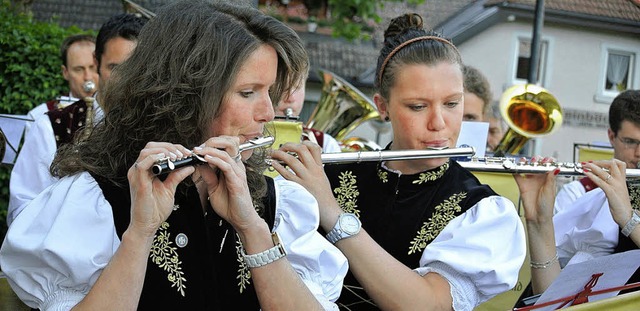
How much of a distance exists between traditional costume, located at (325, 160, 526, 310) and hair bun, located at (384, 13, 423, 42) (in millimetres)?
529

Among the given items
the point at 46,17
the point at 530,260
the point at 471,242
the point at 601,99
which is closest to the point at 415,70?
the point at 471,242

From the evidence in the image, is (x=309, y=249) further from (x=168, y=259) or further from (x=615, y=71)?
(x=615, y=71)

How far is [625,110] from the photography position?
4320 millimetres

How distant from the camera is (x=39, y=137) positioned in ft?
12.9

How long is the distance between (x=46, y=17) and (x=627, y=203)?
1475cm

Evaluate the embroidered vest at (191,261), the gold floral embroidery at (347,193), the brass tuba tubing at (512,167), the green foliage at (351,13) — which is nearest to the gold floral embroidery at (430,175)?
the gold floral embroidery at (347,193)

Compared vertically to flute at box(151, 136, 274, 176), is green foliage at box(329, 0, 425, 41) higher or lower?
higher

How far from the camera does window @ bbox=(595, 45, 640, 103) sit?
65.0 feet

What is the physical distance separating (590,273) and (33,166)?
2374 mm

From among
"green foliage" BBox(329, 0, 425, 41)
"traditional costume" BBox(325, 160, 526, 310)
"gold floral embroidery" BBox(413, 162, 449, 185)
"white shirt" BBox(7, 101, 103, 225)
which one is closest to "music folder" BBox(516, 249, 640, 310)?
"traditional costume" BBox(325, 160, 526, 310)

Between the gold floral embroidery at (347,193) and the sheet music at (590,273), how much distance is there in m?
0.72

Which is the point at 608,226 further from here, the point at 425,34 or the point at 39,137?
the point at 39,137

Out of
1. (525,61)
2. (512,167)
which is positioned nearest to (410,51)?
(512,167)

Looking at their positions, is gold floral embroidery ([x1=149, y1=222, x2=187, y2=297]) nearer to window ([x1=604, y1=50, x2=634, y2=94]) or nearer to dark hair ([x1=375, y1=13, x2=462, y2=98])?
dark hair ([x1=375, y1=13, x2=462, y2=98])
